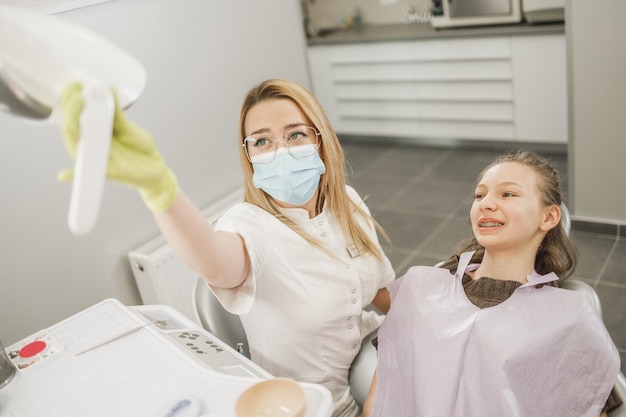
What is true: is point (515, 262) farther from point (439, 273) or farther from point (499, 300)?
point (439, 273)

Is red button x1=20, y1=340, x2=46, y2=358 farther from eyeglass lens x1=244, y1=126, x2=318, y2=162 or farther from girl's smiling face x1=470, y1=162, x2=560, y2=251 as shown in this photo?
girl's smiling face x1=470, y1=162, x2=560, y2=251

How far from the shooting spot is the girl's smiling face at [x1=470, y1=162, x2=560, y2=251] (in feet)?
4.87

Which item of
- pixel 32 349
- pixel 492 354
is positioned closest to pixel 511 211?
pixel 492 354

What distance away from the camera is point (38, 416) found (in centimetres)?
132

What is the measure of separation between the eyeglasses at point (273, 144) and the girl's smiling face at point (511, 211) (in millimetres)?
428

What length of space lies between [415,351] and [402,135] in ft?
10.2

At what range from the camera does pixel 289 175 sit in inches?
58.3

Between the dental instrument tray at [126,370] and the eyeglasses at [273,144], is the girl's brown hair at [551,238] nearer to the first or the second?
the eyeglasses at [273,144]

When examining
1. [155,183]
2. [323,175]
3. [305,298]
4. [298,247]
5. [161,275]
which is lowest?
[161,275]

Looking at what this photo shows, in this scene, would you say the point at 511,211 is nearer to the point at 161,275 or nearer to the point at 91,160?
the point at 91,160

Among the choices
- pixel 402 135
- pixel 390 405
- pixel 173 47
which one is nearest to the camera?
pixel 390 405

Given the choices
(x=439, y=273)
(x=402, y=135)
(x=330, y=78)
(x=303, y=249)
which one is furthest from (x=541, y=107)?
(x=303, y=249)

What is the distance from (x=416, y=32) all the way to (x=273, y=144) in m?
2.92

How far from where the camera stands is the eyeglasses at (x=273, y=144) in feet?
4.93
